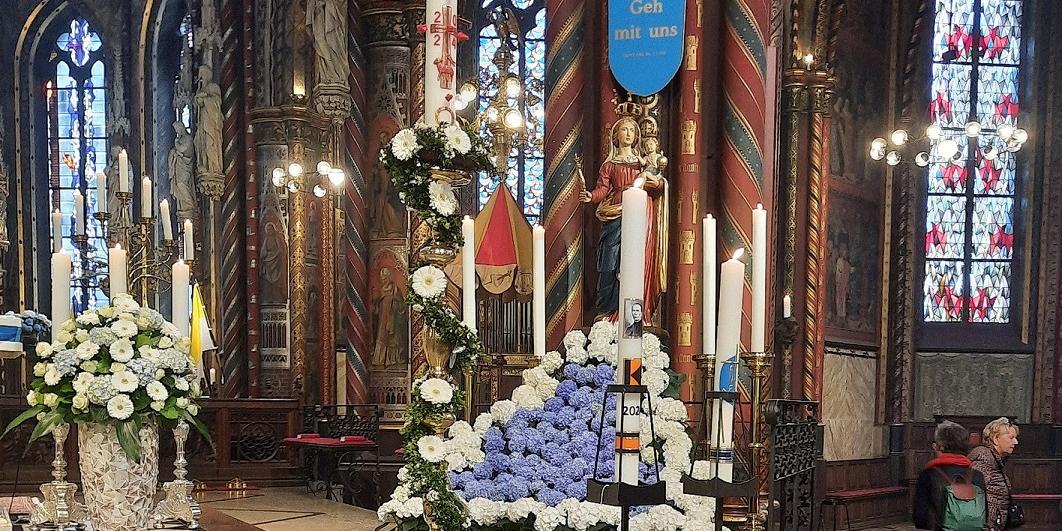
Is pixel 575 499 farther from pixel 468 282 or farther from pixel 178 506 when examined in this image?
pixel 178 506

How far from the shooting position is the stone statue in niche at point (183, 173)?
685 inches

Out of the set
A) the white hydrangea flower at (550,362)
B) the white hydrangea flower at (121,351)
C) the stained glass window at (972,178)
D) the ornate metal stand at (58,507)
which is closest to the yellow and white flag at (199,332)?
the ornate metal stand at (58,507)

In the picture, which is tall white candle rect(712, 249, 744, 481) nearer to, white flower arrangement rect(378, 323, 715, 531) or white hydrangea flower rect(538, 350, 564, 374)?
white flower arrangement rect(378, 323, 715, 531)

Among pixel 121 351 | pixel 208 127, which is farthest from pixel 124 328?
pixel 208 127

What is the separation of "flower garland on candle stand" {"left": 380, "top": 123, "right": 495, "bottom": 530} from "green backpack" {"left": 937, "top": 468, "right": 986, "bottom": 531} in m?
3.83

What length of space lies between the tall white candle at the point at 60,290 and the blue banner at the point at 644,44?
4495 millimetres

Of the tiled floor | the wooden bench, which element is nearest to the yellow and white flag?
the tiled floor

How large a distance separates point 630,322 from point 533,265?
65.5 inches

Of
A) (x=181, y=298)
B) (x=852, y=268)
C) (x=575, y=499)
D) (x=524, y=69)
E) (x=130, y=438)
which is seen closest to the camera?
(x=575, y=499)

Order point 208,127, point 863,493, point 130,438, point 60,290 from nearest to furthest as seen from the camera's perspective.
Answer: point 130,438 → point 60,290 → point 863,493 → point 208,127

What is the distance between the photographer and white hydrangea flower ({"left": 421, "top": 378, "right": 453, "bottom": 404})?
3.37 m

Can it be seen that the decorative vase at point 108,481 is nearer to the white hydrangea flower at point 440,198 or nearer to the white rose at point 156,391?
the white rose at point 156,391

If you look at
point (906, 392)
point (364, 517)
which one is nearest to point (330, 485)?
point (364, 517)

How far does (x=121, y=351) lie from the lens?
3967 millimetres
